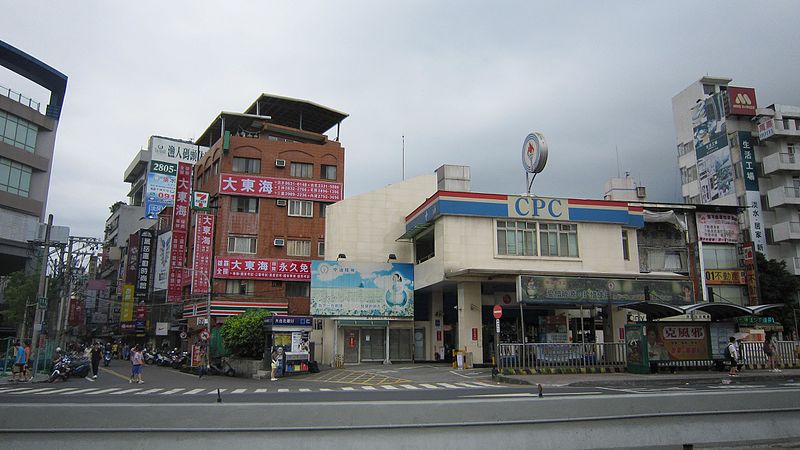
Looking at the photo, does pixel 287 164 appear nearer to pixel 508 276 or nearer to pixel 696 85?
pixel 508 276

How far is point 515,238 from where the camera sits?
3225cm

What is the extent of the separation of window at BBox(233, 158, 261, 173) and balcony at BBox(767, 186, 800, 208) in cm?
4268

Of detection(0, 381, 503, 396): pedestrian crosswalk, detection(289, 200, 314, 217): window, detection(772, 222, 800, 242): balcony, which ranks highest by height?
detection(289, 200, 314, 217): window

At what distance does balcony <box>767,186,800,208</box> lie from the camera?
152ft

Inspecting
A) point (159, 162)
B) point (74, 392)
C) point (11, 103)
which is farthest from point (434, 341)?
point (159, 162)

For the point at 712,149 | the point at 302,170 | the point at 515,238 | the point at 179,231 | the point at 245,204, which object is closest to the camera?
the point at 515,238

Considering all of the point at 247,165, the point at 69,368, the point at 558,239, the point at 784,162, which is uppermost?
the point at 784,162

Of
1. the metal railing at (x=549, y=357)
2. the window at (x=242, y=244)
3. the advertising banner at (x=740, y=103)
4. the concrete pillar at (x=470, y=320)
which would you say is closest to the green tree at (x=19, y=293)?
the window at (x=242, y=244)

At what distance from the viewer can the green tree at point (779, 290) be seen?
39500 millimetres

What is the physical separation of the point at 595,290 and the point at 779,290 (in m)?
20.8

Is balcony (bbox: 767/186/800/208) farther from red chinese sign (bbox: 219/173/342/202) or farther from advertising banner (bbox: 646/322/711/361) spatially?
red chinese sign (bbox: 219/173/342/202)

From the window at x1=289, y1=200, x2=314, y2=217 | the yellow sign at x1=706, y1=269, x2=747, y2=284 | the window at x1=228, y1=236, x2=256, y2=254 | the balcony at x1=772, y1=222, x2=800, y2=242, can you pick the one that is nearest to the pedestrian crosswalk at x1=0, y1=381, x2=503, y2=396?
the window at x1=228, y1=236, x2=256, y2=254

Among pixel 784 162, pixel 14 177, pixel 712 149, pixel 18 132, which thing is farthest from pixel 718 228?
pixel 18 132

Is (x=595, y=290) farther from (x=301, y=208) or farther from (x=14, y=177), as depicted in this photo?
(x=14, y=177)
